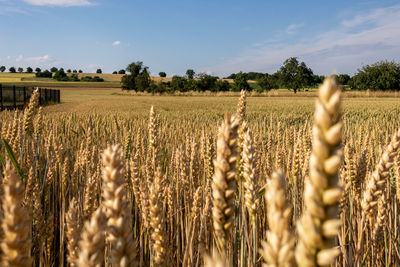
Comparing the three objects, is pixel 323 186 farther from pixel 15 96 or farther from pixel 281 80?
pixel 281 80

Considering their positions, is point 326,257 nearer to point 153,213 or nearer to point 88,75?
point 153,213

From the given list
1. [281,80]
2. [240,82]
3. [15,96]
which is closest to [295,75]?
[281,80]

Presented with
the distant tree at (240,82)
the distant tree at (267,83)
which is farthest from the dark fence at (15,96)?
the distant tree at (267,83)

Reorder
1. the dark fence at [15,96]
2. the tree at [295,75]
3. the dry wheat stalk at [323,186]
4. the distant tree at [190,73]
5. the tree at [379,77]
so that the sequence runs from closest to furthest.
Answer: the dry wheat stalk at [323,186] → the dark fence at [15,96] → the tree at [379,77] → the tree at [295,75] → the distant tree at [190,73]

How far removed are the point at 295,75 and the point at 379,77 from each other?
2122 centimetres

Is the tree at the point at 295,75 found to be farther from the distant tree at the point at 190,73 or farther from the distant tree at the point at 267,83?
the distant tree at the point at 190,73

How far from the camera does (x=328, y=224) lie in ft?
1.41

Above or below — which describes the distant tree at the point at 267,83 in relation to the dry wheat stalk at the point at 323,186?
above

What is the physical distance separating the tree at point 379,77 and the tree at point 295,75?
12073 millimetres

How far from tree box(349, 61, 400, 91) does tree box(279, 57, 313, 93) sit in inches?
475

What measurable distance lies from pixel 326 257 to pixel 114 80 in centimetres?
10911

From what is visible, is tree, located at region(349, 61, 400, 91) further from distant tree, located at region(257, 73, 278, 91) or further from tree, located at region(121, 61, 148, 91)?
tree, located at region(121, 61, 148, 91)

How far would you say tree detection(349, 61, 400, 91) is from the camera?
69.5 m

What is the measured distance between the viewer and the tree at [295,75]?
269 ft
